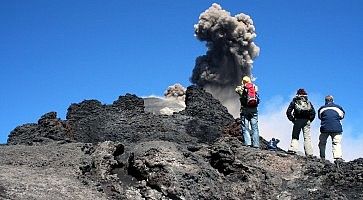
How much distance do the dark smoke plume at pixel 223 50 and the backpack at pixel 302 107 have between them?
52.2 metres

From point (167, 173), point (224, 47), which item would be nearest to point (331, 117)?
point (167, 173)

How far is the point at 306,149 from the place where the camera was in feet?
51.1

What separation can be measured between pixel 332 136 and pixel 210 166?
14.1 ft

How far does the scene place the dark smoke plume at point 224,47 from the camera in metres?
69.4

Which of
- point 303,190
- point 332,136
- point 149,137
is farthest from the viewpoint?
point 149,137

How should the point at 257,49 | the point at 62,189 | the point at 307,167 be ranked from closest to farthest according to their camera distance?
the point at 62,189 < the point at 307,167 < the point at 257,49

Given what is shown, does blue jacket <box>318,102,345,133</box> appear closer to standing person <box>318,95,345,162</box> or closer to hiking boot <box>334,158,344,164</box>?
standing person <box>318,95,345,162</box>

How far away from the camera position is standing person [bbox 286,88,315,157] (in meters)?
15.5

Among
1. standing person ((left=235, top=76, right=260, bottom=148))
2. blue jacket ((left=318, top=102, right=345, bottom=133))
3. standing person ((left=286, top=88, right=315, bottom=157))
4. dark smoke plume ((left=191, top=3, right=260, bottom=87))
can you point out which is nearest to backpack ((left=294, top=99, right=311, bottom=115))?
standing person ((left=286, top=88, right=315, bottom=157))

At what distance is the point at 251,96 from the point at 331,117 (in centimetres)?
218

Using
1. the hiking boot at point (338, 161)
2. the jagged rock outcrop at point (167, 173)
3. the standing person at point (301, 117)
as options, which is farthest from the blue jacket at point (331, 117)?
the jagged rock outcrop at point (167, 173)

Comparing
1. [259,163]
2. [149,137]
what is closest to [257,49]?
[149,137]

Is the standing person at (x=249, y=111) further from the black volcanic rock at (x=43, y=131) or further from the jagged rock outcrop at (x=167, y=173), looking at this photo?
the black volcanic rock at (x=43, y=131)

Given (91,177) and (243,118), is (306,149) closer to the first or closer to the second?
(243,118)
